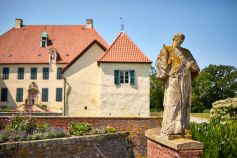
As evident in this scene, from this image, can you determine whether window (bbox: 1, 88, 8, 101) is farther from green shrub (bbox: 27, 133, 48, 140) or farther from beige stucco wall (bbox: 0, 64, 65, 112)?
green shrub (bbox: 27, 133, 48, 140)

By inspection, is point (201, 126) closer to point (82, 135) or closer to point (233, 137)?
point (233, 137)

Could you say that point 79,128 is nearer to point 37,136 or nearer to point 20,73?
point 37,136

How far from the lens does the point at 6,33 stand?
41.1 m

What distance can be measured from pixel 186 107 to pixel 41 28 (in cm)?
3828

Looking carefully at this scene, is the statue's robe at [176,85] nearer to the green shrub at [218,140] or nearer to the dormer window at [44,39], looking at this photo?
the green shrub at [218,140]

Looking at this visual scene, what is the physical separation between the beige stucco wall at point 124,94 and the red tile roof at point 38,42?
41.9ft

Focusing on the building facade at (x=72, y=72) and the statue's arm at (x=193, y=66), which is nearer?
the statue's arm at (x=193, y=66)

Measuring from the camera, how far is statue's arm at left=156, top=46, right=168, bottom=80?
21.1ft

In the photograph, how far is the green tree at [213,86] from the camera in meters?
58.7

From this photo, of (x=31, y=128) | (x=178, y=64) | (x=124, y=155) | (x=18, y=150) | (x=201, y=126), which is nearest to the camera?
(x=178, y=64)

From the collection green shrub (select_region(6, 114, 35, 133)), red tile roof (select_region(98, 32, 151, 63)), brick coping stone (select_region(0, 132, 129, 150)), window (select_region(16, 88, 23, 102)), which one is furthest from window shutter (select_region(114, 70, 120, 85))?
window (select_region(16, 88, 23, 102))

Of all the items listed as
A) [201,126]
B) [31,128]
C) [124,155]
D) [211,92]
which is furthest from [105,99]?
[211,92]

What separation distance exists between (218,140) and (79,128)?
10781 mm

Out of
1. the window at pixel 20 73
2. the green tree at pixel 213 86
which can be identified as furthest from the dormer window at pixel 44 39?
the green tree at pixel 213 86
